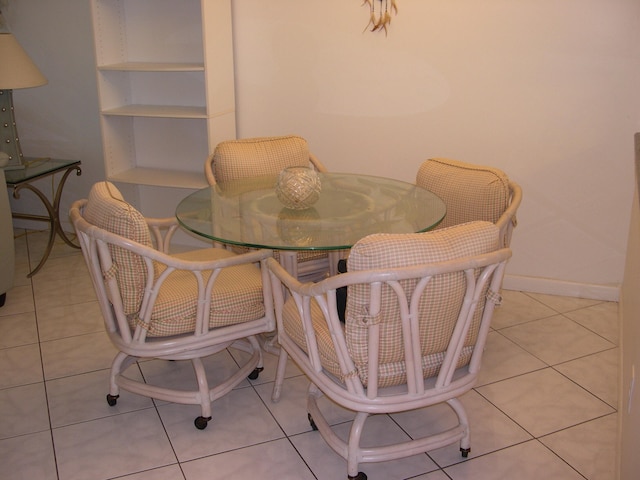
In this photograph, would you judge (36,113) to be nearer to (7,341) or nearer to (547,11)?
(7,341)

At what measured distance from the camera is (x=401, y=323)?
189 centimetres

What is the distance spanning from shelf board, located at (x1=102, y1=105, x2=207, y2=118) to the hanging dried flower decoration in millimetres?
986

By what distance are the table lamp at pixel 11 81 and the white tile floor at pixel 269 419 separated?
103cm

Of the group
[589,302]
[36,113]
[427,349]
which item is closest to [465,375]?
[427,349]

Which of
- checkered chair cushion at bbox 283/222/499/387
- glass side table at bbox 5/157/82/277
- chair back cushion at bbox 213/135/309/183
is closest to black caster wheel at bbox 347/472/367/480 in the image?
checkered chair cushion at bbox 283/222/499/387

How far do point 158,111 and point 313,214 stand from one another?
1.55 metres

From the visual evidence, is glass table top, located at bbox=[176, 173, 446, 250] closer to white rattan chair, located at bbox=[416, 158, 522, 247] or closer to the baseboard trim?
white rattan chair, located at bbox=[416, 158, 522, 247]

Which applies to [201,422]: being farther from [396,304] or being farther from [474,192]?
[474,192]

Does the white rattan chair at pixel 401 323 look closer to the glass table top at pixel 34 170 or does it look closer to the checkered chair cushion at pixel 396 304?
the checkered chair cushion at pixel 396 304

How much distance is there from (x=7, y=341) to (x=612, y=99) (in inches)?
118

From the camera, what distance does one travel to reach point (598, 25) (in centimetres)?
314

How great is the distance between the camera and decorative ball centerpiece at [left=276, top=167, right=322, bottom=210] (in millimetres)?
2594

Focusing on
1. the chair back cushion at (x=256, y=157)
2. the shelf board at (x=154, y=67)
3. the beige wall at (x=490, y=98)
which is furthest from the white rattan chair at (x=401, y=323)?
the shelf board at (x=154, y=67)

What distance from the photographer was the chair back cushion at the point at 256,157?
3160 mm
